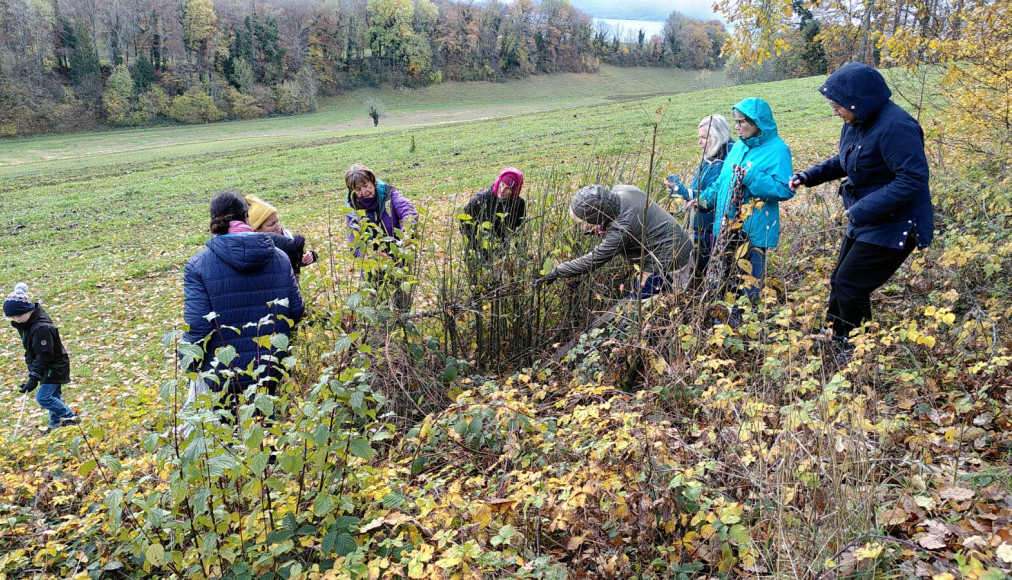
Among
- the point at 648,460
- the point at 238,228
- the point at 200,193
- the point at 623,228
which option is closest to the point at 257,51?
the point at 200,193

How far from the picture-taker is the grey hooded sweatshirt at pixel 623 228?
145 inches

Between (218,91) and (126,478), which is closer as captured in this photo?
(126,478)

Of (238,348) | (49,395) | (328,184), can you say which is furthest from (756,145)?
(328,184)

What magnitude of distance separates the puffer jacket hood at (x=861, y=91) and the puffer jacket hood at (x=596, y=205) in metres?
1.30

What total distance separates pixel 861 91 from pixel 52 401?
21.3 feet

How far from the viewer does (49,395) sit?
207 inches

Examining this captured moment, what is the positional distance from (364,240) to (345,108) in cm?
6183

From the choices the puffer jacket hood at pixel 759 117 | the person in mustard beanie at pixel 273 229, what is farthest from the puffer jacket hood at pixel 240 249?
the puffer jacket hood at pixel 759 117

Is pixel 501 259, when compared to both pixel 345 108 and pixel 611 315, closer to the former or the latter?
pixel 611 315

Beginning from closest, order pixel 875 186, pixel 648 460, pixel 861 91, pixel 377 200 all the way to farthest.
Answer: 1. pixel 648 460
2. pixel 861 91
3. pixel 875 186
4. pixel 377 200

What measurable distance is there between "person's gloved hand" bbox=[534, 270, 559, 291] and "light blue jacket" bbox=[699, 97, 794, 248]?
1.02m

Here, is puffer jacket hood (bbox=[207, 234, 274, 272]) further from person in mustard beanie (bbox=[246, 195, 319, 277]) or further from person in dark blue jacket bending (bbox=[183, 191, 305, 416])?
person in mustard beanie (bbox=[246, 195, 319, 277])

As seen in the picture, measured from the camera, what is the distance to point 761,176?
3699mm

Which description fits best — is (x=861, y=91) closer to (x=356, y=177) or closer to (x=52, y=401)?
(x=356, y=177)
